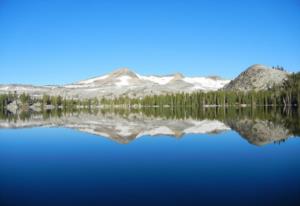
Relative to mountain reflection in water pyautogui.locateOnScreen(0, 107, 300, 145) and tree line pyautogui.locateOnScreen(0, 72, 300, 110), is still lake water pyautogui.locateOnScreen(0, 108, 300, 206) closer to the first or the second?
mountain reflection in water pyautogui.locateOnScreen(0, 107, 300, 145)

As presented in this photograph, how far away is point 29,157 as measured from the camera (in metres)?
22.9

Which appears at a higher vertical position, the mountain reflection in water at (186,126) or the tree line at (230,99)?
the tree line at (230,99)

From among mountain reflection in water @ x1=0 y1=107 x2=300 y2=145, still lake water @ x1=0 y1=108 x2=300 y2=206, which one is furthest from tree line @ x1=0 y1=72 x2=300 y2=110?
still lake water @ x1=0 y1=108 x2=300 y2=206

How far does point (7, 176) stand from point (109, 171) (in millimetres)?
4346

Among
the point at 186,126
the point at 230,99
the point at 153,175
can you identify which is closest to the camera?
the point at 153,175

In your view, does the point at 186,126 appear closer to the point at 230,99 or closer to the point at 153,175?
the point at 153,175

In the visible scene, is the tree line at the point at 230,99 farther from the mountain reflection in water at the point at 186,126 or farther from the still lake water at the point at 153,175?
the still lake water at the point at 153,175

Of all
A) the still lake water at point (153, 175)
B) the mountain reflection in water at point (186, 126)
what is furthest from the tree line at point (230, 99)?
the still lake water at point (153, 175)

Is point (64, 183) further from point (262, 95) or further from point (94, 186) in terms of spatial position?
point (262, 95)

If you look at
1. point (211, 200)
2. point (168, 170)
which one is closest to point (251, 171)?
point (168, 170)

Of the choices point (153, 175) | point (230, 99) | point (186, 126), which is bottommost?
point (153, 175)

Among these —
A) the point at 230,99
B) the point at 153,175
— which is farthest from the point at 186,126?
the point at 230,99

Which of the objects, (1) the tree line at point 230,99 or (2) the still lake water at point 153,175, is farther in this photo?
(1) the tree line at point 230,99

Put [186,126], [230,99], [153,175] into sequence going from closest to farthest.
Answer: [153,175]
[186,126]
[230,99]
